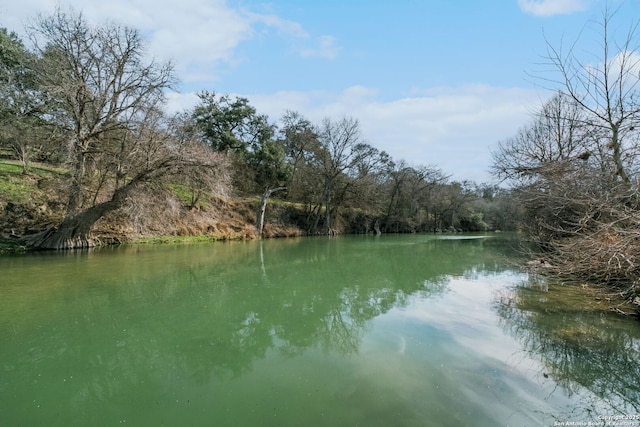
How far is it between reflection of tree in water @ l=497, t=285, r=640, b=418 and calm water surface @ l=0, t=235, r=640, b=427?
2cm

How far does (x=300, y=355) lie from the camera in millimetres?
4484

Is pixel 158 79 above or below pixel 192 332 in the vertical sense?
above

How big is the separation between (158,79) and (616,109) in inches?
691

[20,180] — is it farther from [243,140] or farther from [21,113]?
[243,140]

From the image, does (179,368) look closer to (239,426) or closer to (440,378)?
(239,426)

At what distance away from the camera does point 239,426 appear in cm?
277

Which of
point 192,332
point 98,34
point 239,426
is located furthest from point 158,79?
point 239,426

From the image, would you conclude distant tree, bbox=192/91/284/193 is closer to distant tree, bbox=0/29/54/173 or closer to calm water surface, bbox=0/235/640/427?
distant tree, bbox=0/29/54/173

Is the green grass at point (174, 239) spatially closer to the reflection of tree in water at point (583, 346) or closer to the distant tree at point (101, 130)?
the distant tree at point (101, 130)

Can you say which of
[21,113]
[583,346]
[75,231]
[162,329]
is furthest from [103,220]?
[583,346]

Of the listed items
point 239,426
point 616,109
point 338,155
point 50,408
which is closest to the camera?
point 239,426

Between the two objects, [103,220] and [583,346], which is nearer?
[583,346]

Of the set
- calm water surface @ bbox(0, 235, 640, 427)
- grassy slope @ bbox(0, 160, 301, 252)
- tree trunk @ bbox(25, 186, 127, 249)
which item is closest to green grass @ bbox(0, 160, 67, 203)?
grassy slope @ bbox(0, 160, 301, 252)

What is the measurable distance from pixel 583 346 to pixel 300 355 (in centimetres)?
435
